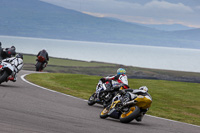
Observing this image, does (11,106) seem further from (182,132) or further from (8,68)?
(8,68)

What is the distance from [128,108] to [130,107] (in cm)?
12

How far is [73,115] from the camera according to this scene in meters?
10.4

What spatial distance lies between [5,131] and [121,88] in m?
4.70

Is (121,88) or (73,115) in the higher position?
(121,88)

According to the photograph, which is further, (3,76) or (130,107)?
(3,76)

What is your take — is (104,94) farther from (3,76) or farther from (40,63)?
(40,63)

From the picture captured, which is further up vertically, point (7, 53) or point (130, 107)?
point (7, 53)

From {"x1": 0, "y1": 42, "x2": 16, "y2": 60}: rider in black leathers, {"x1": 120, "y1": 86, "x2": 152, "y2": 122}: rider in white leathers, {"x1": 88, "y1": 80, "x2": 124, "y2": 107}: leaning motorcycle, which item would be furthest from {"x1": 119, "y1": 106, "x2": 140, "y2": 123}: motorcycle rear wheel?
{"x1": 0, "y1": 42, "x2": 16, "y2": 60}: rider in black leathers

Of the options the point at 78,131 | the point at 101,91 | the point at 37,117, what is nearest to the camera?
the point at 78,131

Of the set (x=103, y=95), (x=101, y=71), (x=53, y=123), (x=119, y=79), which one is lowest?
(x=101, y=71)

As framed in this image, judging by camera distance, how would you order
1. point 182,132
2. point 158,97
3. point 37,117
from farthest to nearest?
point 158,97
point 182,132
point 37,117

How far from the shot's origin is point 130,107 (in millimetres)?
9992

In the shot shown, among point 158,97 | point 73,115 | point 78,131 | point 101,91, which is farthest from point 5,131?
point 158,97

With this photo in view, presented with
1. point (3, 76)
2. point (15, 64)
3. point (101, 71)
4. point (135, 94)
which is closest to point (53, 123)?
point (135, 94)
